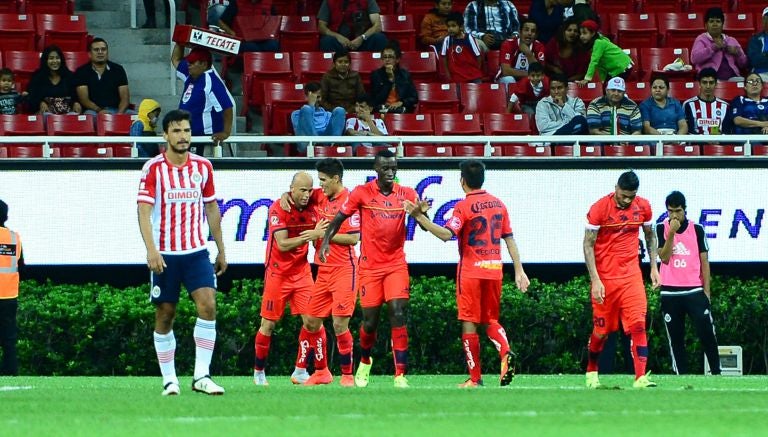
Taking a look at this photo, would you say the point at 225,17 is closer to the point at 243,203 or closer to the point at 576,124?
the point at 243,203

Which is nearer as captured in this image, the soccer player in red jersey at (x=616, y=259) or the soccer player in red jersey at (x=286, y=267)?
the soccer player in red jersey at (x=616, y=259)

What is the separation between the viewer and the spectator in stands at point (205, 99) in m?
18.6

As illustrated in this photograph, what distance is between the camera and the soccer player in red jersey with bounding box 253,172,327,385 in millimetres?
14500

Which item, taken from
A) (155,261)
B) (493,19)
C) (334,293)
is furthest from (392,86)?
(155,261)

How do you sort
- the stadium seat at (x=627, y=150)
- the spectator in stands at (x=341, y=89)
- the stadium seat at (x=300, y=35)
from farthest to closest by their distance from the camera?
the stadium seat at (x=300, y=35), the spectator in stands at (x=341, y=89), the stadium seat at (x=627, y=150)

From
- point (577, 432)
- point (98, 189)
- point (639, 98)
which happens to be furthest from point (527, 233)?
point (577, 432)

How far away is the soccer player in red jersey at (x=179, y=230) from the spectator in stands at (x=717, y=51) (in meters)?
12.3

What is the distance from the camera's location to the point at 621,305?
13375 mm

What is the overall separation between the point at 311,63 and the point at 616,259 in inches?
351

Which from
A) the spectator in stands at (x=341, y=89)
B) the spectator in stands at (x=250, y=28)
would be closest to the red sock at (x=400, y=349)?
the spectator in stands at (x=341, y=89)

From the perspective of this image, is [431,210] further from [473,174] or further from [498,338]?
[498,338]

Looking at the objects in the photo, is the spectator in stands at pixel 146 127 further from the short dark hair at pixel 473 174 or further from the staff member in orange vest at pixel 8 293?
the short dark hair at pixel 473 174

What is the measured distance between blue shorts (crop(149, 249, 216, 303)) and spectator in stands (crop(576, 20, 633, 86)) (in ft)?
36.6

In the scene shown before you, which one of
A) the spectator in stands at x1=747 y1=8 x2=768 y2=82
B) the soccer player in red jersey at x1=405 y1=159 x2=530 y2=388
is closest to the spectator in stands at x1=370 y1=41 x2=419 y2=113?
the spectator in stands at x1=747 y1=8 x2=768 y2=82
